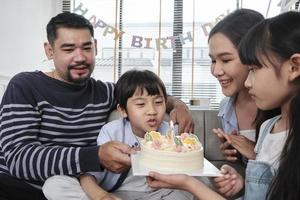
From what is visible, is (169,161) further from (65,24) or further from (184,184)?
(65,24)

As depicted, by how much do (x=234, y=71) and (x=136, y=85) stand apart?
415mm

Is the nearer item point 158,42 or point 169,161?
point 169,161

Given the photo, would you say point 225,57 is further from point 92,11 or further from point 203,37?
point 92,11

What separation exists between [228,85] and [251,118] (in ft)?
0.76

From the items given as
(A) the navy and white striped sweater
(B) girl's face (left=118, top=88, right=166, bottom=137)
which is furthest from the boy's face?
(A) the navy and white striped sweater

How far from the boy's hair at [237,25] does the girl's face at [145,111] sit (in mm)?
374

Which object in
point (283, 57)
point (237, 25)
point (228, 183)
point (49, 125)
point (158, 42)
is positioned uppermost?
point (158, 42)

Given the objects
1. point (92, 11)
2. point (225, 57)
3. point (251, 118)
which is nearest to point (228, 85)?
point (225, 57)

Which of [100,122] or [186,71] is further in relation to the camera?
[186,71]

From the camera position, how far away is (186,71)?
439 cm

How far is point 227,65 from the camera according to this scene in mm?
1443

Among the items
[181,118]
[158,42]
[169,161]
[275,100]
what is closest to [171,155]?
[169,161]

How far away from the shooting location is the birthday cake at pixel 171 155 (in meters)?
1.09

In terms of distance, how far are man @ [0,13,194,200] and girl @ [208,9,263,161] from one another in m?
0.22
